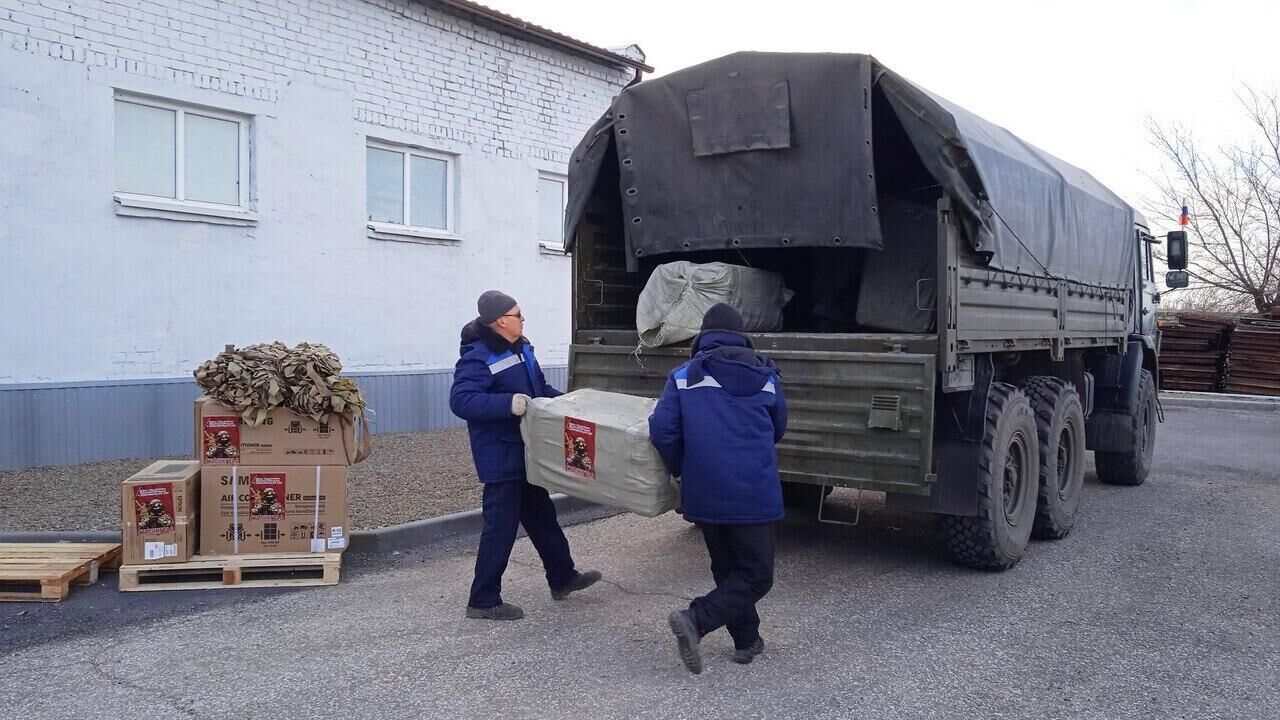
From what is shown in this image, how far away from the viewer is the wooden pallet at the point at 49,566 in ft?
16.7

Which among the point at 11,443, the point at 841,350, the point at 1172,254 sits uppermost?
the point at 1172,254

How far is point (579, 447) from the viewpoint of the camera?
4586mm

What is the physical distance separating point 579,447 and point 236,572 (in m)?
2.30

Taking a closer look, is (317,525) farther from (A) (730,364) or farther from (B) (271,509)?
(A) (730,364)

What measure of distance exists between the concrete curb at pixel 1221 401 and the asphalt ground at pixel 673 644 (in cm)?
1295

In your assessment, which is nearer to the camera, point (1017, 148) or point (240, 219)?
point (1017, 148)

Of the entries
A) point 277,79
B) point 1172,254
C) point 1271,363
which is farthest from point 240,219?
point 1271,363

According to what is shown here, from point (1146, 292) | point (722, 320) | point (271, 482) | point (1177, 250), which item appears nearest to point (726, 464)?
point (722, 320)

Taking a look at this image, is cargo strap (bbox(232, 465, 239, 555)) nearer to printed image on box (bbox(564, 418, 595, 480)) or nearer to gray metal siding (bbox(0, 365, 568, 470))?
printed image on box (bbox(564, 418, 595, 480))

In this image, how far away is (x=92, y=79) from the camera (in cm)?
848

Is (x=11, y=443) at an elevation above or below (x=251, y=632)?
above

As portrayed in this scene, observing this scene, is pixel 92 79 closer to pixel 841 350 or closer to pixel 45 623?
pixel 45 623

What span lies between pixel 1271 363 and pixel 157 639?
2046 cm

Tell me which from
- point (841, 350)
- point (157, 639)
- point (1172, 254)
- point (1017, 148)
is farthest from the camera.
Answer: point (1172, 254)
